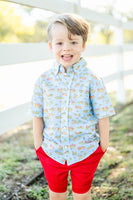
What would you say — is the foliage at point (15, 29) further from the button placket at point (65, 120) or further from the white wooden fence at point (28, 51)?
the button placket at point (65, 120)

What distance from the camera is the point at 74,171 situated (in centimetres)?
160

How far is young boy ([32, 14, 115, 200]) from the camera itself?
154cm

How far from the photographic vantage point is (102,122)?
62.7 inches

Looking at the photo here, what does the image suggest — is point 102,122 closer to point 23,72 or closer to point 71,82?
point 71,82

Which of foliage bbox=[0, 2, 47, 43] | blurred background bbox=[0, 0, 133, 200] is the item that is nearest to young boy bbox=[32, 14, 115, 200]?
blurred background bbox=[0, 0, 133, 200]

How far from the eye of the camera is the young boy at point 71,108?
5.04 ft

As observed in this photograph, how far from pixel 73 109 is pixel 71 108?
0.01 m

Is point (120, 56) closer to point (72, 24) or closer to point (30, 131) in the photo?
point (30, 131)

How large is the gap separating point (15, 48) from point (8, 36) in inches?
240

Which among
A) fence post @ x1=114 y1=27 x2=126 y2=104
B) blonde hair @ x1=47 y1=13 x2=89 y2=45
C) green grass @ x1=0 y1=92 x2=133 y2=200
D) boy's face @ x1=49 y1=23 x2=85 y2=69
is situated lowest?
green grass @ x1=0 y1=92 x2=133 y2=200

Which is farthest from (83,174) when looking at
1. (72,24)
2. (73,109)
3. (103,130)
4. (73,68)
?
(72,24)

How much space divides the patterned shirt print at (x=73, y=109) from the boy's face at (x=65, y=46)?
43 millimetres

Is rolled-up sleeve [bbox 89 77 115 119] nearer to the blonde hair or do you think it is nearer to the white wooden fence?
the blonde hair

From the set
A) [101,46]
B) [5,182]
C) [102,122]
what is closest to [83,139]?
[102,122]
